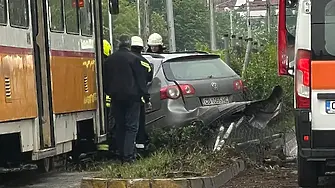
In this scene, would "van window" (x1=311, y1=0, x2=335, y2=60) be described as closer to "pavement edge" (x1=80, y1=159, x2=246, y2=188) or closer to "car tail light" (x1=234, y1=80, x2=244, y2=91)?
"pavement edge" (x1=80, y1=159, x2=246, y2=188)

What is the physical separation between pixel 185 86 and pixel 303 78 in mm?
4315

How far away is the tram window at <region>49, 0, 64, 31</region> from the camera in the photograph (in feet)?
36.5

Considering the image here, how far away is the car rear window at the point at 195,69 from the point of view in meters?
13.2

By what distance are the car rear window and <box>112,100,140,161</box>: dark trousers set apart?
5.26 feet

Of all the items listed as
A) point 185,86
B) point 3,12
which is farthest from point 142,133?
point 3,12

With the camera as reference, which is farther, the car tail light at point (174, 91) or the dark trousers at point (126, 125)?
the car tail light at point (174, 91)

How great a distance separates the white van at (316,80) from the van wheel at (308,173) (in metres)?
0.58

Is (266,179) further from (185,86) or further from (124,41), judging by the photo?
(124,41)

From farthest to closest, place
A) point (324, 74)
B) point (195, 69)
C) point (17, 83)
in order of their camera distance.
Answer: point (195, 69)
point (17, 83)
point (324, 74)

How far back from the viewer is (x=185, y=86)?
1289 cm

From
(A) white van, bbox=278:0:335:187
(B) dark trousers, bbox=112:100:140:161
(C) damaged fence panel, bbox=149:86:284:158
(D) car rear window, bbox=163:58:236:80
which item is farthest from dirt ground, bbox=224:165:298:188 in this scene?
(D) car rear window, bbox=163:58:236:80

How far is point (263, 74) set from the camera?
759 inches

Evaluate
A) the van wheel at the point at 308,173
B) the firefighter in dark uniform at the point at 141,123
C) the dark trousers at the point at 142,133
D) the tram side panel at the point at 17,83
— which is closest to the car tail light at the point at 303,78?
the van wheel at the point at 308,173

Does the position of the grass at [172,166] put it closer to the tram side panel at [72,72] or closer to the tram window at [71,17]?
the tram side panel at [72,72]
